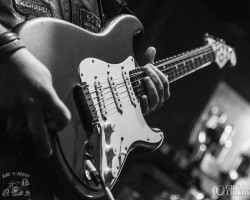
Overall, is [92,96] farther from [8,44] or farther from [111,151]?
[8,44]

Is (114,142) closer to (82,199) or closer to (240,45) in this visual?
(82,199)

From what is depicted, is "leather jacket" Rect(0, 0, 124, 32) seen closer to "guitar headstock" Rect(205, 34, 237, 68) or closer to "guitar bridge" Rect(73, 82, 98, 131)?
"guitar bridge" Rect(73, 82, 98, 131)

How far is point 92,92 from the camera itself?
979 mm

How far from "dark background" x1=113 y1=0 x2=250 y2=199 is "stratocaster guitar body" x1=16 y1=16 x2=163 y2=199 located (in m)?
2.02

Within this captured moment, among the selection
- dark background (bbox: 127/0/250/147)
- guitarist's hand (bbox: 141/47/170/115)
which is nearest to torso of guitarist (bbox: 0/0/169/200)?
guitarist's hand (bbox: 141/47/170/115)

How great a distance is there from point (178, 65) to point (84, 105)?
72 cm

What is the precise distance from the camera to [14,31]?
2.72 ft

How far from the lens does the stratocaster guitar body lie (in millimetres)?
861

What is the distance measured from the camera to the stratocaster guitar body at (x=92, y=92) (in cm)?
86

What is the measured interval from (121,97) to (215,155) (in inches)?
122

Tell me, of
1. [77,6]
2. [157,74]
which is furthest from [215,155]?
[77,6]

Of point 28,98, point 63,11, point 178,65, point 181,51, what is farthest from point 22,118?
point 181,51

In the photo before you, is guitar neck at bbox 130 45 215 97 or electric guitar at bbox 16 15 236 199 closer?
electric guitar at bbox 16 15 236 199

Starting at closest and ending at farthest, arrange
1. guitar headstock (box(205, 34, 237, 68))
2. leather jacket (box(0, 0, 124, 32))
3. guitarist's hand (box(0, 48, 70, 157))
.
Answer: guitarist's hand (box(0, 48, 70, 157)) → leather jacket (box(0, 0, 124, 32)) → guitar headstock (box(205, 34, 237, 68))
